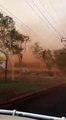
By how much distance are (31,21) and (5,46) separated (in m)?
0.45

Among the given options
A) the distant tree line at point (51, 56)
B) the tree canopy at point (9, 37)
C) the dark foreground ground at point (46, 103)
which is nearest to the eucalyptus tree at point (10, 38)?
the tree canopy at point (9, 37)

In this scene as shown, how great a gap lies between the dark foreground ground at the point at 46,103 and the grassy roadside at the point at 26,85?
7 centimetres

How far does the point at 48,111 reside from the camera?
11.0ft

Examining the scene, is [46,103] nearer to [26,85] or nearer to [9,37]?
[26,85]

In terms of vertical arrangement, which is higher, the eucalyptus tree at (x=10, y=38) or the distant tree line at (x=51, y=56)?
the eucalyptus tree at (x=10, y=38)

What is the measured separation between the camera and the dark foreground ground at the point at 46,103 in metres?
3.18

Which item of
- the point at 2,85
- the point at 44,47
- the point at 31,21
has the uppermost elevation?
the point at 31,21

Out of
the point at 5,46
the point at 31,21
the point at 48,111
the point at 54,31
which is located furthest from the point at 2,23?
the point at 48,111

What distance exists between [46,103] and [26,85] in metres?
0.25

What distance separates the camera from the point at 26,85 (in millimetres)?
3297

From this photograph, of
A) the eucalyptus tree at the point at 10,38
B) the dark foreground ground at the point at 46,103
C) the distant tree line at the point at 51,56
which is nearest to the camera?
the distant tree line at the point at 51,56

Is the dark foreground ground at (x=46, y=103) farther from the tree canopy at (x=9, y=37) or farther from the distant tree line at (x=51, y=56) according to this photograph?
the tree canopy at (x=9, y=37)

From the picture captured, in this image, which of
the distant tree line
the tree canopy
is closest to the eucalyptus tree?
the tree canopy

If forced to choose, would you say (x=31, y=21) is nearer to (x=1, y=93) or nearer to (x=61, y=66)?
(x=61, y=66)
